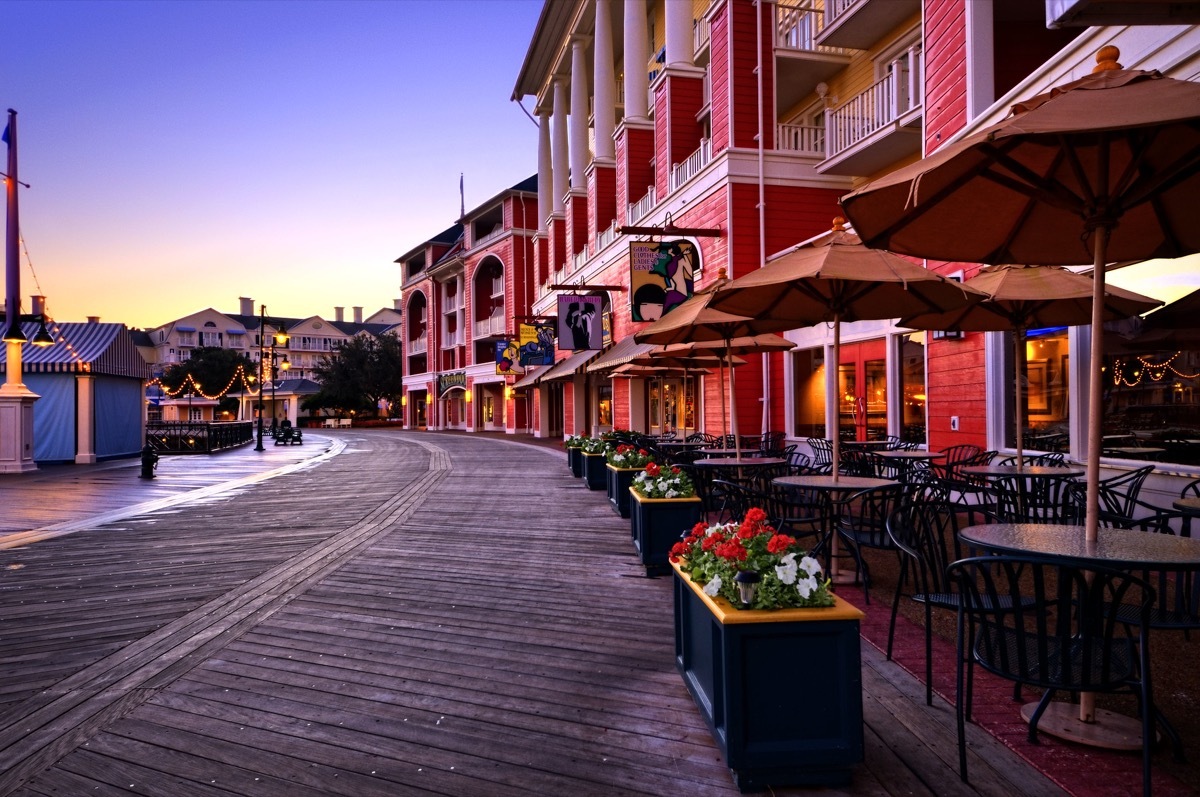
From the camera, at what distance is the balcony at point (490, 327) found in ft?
156

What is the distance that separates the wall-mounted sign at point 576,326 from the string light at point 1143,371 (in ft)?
49.2

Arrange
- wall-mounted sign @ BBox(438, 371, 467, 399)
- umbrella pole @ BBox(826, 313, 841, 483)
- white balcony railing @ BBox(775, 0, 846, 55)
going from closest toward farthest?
umbrella pole @ BBox(826, 313, 841, 483), white balcony railing @ BBox(775, 0, 846, 55), wall-mounted sign @ BBox(438, 371, 467, 399)

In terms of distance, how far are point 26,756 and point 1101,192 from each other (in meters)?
5.41

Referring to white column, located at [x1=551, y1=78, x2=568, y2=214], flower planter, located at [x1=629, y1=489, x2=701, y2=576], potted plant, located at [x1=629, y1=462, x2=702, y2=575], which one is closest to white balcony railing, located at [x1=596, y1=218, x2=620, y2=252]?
white column, located at [x1=551, y1=78, x2=568, y2=214]

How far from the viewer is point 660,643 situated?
4746 mm

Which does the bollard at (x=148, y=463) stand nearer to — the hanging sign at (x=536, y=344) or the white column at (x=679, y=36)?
the hanging sign at (x=536, y=344)

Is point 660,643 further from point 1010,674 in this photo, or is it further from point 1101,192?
Result: point 1101,192

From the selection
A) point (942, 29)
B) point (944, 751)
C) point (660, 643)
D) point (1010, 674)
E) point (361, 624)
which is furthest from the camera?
point (942, 29)

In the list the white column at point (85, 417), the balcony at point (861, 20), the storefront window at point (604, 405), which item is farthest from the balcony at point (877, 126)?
the white column at point (85, 417)

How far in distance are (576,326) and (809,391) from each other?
8416 mm

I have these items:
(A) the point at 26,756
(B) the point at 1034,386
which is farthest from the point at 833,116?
(A) the point at 26,756

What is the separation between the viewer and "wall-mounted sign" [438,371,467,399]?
5239 centimetres

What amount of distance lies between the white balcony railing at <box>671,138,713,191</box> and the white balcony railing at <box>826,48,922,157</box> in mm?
2910

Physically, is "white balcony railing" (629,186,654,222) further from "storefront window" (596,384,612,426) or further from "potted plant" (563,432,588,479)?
"potted plant" (563,432,588,479)
